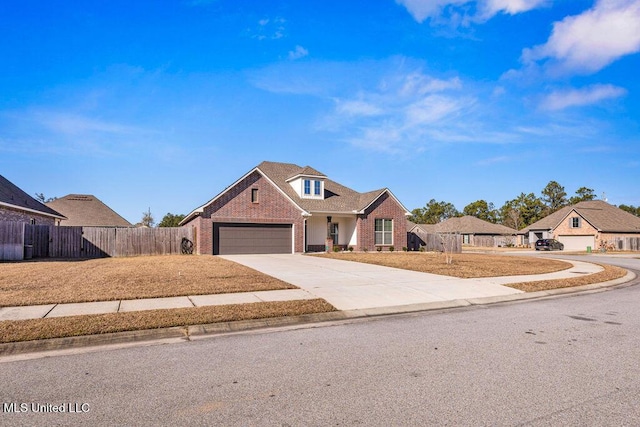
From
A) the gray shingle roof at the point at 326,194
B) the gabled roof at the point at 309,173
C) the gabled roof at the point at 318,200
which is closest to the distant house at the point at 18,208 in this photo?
the gabled roof at the point at 318,200

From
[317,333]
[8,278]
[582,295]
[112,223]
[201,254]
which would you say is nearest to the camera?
[317,333]

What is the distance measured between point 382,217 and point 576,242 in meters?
32.0

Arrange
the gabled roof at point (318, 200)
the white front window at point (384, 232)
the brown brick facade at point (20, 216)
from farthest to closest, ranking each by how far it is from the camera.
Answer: the white front window at point (384, 232) → the gabled roof at point (318, 200) → the brown brick facade at point (20, 216)

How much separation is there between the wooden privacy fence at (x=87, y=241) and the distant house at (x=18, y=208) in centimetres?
110

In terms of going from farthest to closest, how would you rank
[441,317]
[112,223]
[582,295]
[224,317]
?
[112,223] → [582,295] → [441,317] → [224,317]

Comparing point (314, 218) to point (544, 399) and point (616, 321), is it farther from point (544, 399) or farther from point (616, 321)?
point (544, 399)

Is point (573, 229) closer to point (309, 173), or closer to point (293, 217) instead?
point (309, 173)

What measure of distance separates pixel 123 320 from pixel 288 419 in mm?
4334

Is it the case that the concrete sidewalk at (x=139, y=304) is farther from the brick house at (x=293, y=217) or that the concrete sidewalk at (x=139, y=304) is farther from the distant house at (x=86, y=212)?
the distant house at (x=86, y=212)

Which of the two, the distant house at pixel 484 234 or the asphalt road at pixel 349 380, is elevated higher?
the distant house at pixel 484 234

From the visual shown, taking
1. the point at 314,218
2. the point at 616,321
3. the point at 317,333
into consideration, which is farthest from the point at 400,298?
the point at 314,218

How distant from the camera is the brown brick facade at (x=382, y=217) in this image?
30359 mm

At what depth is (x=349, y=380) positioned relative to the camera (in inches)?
170

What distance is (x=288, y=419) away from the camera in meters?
3.43
